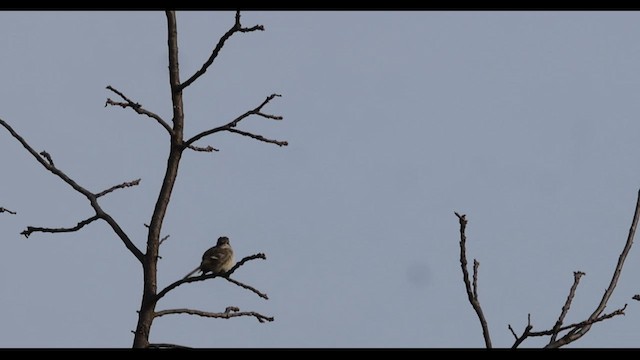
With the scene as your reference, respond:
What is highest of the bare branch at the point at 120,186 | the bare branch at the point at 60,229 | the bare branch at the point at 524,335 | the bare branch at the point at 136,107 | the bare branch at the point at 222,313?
the bare branch at the point at 136,107

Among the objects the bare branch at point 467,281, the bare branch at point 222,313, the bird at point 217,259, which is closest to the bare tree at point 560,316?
the bare branch at point 467,281

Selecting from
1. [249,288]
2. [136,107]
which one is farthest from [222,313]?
[136,107]

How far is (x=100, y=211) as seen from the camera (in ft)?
24.3

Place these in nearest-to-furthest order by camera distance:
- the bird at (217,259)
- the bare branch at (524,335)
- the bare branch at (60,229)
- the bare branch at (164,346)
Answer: the bare branch at (524,335), the bare branch at (164,346), the bare branch at (60,229), the bird at (217,259)

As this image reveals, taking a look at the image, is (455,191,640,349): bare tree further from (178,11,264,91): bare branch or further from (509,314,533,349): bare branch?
(178,11,264,91): bare branch

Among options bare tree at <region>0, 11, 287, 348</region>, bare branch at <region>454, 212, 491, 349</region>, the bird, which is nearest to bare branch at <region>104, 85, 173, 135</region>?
bare tree at <region>0, 11, 287, 348</region>

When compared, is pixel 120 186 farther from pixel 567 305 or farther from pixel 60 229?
pixel 567 305

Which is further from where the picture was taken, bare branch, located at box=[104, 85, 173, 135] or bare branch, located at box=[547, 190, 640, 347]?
bare branch, located at box=[104, 85, 173, 135]

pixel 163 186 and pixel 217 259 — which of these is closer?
pixel 163 186

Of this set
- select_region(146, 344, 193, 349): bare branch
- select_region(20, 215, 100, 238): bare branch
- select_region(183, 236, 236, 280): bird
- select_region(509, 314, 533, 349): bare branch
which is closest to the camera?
select_region(509, 314, 533, 349): bare branch

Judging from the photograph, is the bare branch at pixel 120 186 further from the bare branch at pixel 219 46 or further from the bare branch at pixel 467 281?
the bare branch at pixel 467 281
